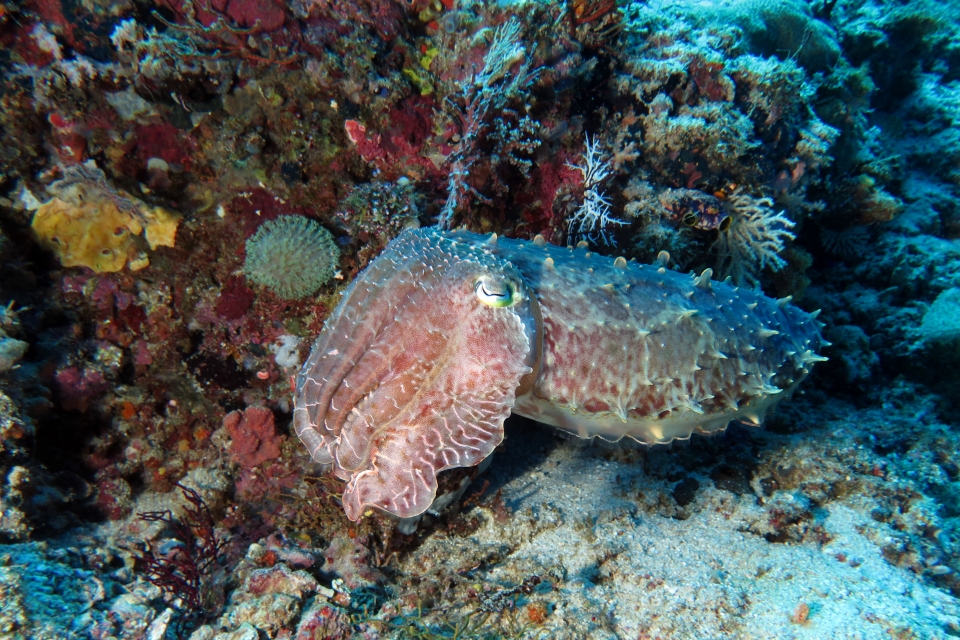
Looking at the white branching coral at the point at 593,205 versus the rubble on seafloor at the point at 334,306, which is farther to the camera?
the white branching coral at the point at 593,205

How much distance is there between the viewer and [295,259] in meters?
3.87

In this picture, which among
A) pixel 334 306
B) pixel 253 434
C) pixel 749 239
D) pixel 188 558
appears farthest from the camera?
pixel 749 239

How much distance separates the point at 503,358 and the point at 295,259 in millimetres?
2379

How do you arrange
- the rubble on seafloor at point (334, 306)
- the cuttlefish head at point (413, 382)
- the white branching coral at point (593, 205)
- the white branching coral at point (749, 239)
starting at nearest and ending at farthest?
the cuttlefish head at point (413, 382) → the rubble on seafloor at point (334, 306) → the white branching coral at point (593, 205) → the white branching coral at point (749, 239)

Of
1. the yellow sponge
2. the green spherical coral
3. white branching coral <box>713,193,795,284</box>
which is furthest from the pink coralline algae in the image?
white branching coral <box>713,193,795,284</box>

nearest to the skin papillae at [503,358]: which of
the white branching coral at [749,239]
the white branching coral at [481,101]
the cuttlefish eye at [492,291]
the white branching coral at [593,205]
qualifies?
the cuttlefish eye at [492,291]

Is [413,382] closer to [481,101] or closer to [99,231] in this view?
[481,101]

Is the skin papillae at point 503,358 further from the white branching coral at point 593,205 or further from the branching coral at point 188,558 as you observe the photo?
the branching coral at point 188,558

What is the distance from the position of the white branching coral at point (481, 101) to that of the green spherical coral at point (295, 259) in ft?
3.48

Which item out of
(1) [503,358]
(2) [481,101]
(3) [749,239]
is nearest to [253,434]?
(1) [503,358]

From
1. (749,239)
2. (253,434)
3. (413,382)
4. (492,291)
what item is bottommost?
(253,434)

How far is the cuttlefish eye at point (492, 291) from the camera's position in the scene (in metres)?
2.48

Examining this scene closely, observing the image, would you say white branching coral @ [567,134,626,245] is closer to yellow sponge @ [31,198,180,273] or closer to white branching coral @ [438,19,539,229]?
white branching coral @ [438,19,539,229]

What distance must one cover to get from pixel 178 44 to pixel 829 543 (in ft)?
21.6
